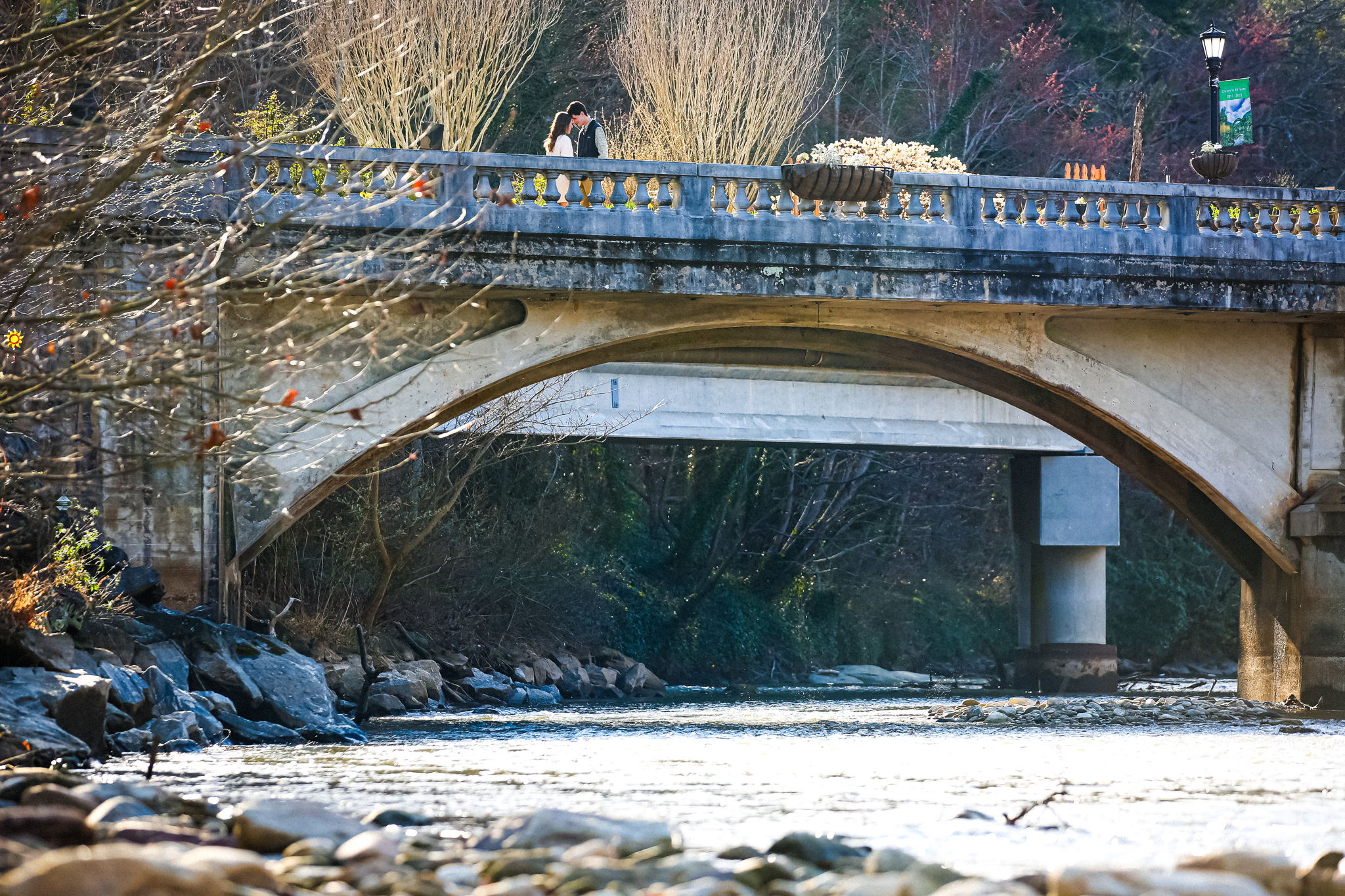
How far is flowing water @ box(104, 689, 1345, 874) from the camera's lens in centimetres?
719

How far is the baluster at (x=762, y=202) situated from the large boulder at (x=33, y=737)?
29.4 feet

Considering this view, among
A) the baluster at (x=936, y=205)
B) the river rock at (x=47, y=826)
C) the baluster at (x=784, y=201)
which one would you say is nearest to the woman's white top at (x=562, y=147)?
the baluster at (x=784, y=201)

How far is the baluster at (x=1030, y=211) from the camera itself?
664 inches

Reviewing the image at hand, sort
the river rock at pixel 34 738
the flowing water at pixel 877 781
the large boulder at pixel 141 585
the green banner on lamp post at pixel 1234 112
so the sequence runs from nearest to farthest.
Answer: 1. the flowing water at pixel 877 781
2. the river rock at pixel 34 738
3. the large boulder at pixel 141 585
4. the green banner on lamp post at pixel 1234 112

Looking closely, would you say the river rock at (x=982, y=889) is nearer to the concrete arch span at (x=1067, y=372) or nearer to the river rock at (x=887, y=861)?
the river rock at (x=887, y=861)

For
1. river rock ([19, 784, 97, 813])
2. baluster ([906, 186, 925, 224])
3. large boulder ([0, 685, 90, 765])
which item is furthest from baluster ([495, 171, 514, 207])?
river rock ([19, 784, 97, 813])

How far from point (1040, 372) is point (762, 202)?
151 inches

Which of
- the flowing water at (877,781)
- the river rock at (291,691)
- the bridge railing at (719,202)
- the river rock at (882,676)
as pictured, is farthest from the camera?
the river rock at (882,676)

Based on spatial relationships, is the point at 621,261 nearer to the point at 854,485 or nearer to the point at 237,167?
the point at 237,167

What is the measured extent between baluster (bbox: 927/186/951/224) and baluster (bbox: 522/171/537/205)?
4201 mm

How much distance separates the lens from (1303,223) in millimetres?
17578

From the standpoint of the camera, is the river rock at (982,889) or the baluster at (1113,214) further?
the baluster at (1113,214)

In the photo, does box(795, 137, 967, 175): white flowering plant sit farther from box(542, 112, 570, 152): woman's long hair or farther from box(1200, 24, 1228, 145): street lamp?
box(1200, 24, 1228, 145): street lamp

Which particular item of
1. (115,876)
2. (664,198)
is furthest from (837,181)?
(115,876)
